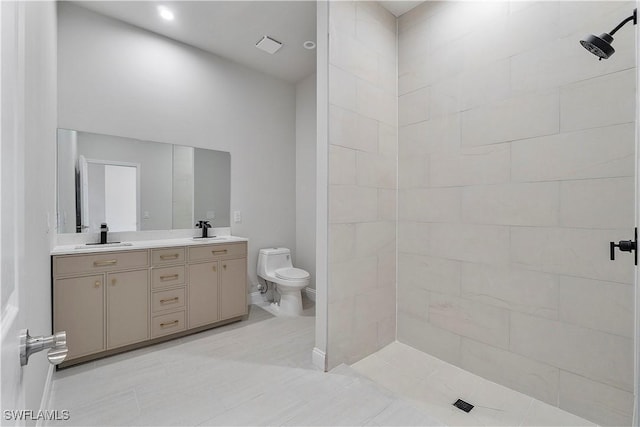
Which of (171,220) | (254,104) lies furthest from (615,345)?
(254,104)

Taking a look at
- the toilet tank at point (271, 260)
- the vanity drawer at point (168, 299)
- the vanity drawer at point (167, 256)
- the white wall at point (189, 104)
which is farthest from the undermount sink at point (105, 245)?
the toilet tank at point (271, 260)

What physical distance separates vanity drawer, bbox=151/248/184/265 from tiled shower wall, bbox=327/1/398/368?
145cm

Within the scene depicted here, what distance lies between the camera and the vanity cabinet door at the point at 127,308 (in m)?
2.29

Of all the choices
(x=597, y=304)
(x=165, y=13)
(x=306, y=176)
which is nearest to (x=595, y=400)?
(x=597, y=304)

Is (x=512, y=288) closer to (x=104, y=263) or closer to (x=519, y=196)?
(x=519, y=196)

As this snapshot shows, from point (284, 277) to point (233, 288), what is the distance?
21.5 inches

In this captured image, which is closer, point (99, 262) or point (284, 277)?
point (99, 262)

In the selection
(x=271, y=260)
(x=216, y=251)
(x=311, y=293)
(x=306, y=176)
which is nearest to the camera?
(x=216, y=251)

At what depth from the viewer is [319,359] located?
7.04 feet

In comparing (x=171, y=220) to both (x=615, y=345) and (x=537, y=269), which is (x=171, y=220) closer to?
(x=537, y=269)

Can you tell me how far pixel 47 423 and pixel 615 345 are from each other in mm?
3072

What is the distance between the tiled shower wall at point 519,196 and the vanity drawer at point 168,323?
1.61m

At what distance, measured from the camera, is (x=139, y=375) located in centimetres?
204

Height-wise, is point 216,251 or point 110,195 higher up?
point 110,195
